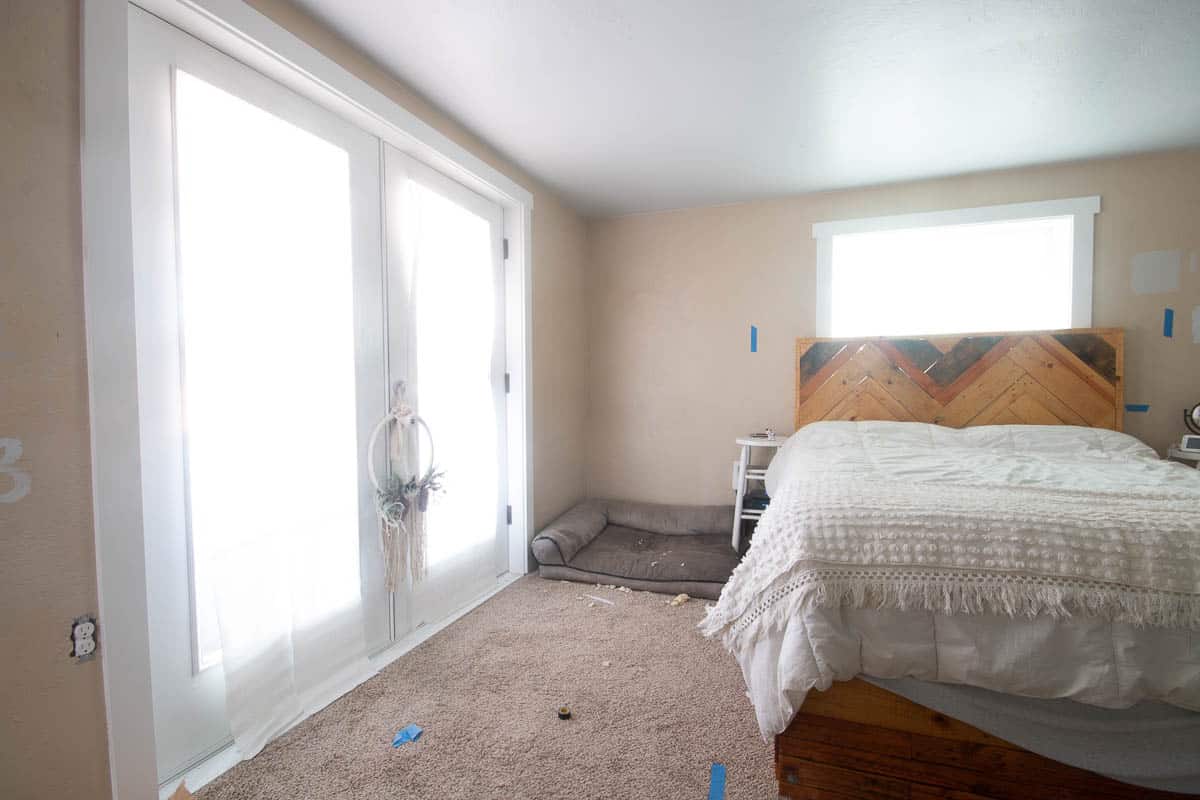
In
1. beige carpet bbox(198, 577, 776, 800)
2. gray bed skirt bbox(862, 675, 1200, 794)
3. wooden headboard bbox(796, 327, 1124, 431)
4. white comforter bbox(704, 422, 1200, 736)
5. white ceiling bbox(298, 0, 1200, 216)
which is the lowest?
beige carpet bbox(198, 577, 776, 800)

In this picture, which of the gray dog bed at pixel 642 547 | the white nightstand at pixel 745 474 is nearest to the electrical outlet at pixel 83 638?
the gray dog bed at pixel 642 547

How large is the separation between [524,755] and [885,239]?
130 inches

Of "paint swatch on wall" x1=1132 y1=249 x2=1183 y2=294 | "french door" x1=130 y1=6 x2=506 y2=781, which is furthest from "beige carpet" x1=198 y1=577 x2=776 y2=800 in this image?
"paint swatch on wall" x1=1132 y1=249 x2=1183 y2=294

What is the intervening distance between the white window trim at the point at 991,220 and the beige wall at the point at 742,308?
0.05 m

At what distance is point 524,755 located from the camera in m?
1.54

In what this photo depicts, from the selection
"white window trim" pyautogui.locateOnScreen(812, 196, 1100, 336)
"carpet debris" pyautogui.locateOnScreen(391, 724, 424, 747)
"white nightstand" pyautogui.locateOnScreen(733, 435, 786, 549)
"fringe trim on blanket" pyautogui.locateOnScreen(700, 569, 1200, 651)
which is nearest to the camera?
"fringe trim on blanket" pyautogui.locateOnScreen(700, 569, 1200, 651)

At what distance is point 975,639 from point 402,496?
1875 mm

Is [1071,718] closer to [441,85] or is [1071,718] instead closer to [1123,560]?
[1123,560]

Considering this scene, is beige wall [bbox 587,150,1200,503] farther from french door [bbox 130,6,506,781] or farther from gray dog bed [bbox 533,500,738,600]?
french door [bbox 130,6,506,781]

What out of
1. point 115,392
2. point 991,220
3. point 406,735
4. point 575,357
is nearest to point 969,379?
point 991,220

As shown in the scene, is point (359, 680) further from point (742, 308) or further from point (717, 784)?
point (742, 308)

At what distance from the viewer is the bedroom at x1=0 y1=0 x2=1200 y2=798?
114 centimetres

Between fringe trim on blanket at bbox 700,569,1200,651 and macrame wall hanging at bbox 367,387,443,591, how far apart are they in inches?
54.6

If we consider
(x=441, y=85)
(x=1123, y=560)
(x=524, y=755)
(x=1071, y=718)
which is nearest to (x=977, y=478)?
(x=1123, y=560)
